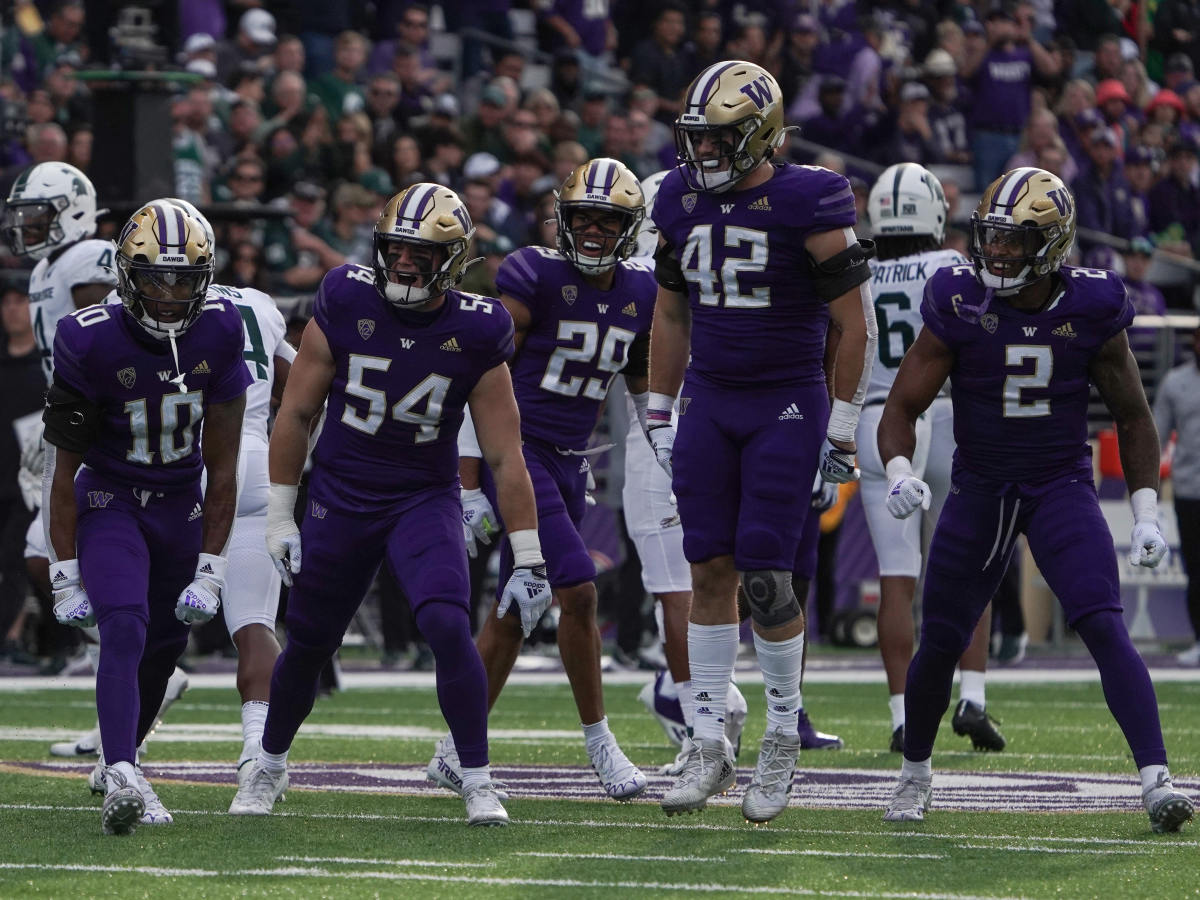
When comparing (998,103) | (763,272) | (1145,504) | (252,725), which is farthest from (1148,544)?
(998,103)

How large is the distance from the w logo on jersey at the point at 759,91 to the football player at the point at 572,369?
71 centimetres

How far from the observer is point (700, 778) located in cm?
644

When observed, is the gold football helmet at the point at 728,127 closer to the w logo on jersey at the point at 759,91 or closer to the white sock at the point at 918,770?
the w logo on jersey at the point at 759,91

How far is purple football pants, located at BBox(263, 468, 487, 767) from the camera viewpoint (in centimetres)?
615

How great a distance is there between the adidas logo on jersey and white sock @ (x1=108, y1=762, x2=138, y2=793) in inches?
108

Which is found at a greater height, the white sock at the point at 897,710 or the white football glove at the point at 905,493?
the white football glove at the point at 905,493

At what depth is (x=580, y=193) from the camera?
7.18 meters

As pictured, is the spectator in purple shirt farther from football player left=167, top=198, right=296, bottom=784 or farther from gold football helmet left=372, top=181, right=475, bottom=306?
gold football helmet left=372, top=181, right=475, bottom=306

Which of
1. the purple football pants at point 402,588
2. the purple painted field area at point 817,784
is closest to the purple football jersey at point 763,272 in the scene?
the purple football pants at point 402,588

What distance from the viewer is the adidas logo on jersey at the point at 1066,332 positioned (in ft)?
20.7

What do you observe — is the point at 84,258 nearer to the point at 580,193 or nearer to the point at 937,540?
the point at 580,193

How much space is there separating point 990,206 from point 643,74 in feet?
39.2

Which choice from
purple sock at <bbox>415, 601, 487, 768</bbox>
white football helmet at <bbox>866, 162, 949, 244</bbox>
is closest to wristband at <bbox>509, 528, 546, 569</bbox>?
purple sock at <bbox>415, 601, 487, 768</bbox>

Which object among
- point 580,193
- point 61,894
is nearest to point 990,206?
point 580,193
